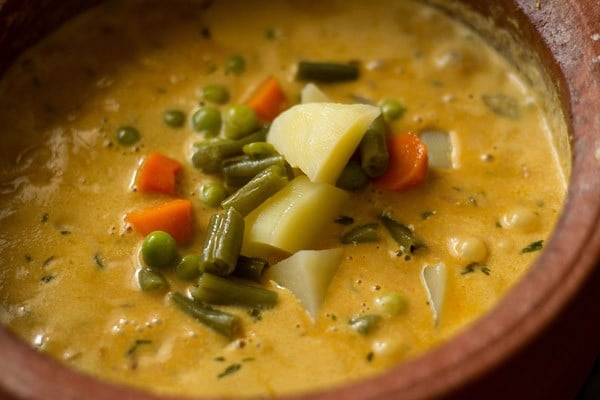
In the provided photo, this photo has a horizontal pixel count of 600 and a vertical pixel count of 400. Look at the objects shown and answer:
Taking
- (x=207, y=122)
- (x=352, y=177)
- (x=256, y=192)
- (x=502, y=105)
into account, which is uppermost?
(x=502, y=105)

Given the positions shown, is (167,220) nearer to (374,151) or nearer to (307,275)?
(307,275)

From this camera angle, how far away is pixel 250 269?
253cm

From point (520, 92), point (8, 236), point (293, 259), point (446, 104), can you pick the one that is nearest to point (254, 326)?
point (293, 259)

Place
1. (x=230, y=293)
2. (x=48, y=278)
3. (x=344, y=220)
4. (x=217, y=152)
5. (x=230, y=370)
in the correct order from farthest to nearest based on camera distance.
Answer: (x=217, y=152) → (x=344, y=220) → (x=48, y=278) → (x=230, y=293) → (x=230, y=370)

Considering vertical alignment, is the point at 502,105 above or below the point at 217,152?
above

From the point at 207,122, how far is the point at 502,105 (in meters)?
1.03

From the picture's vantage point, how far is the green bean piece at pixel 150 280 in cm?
253

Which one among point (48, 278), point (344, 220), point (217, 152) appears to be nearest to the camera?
point (48, 278)

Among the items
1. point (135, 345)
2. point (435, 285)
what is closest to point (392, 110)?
point (435, 285)

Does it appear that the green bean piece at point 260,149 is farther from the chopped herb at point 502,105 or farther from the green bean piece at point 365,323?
the chopped herb at point 502,105

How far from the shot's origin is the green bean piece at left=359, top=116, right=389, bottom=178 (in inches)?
107

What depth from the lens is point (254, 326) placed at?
2449mm

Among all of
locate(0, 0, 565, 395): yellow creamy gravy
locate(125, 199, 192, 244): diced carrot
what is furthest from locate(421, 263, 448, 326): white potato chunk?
locate(125, 199, 192, 244): diced carrot

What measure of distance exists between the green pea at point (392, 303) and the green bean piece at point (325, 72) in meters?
0.96
